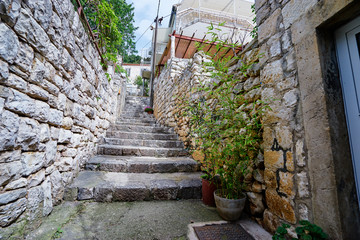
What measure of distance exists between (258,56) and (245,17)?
38.7ft

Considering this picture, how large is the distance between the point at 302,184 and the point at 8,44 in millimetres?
2325

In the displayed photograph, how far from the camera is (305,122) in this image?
1191 mm

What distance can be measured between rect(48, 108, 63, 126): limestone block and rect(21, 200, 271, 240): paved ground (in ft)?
3.05

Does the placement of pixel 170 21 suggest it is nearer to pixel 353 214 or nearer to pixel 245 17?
pixel 245 17

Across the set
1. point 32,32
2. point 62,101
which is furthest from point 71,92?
point 32,32

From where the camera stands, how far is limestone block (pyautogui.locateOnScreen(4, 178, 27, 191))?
120cm

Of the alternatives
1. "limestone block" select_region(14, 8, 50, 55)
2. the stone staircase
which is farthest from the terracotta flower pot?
"limestone block" select_region(14, 8, 50, 55)

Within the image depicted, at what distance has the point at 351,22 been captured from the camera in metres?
1.09

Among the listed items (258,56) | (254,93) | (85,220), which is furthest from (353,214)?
(85,220)

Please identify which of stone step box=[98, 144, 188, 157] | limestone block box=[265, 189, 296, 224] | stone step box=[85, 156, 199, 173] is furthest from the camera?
stone step box=[98, 144, 188, 157]

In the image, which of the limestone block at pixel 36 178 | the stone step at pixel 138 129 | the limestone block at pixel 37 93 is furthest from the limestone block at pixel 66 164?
the stone step at pixel 138 129

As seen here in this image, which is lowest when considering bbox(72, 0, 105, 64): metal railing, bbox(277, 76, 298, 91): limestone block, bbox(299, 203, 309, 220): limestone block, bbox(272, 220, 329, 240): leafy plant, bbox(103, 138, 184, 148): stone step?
bbox(272, 220, 329, 240): leafy plant

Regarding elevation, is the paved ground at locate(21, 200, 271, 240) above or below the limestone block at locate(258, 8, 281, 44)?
below

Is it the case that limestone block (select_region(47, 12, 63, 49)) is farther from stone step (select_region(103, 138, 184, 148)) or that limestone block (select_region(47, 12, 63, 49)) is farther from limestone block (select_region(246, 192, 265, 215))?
limestone block (select_region(246, 192, 265, 215))
